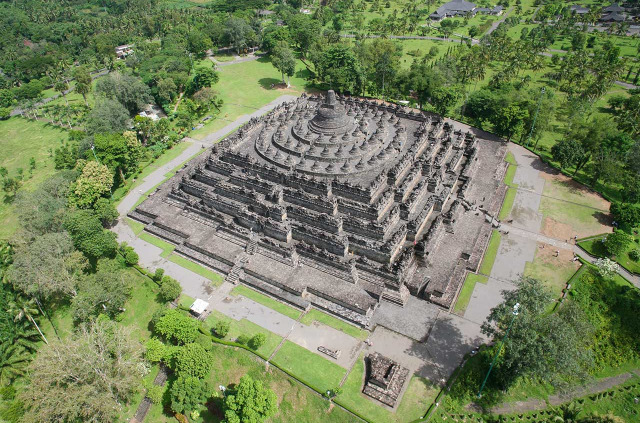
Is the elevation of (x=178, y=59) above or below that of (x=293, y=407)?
above

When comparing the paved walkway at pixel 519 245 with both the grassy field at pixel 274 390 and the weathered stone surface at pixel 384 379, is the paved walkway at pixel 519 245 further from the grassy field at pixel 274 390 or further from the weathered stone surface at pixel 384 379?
the grassy field at pixel 274 390

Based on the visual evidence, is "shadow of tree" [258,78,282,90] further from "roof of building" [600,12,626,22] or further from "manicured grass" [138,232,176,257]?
"roof of building" [600,12,626,22]

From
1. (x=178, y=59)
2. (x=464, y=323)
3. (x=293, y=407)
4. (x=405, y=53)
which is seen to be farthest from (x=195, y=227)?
(x=405, y=53)

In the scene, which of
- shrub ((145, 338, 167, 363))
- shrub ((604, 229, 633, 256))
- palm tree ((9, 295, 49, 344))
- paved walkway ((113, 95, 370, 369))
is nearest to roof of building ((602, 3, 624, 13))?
shrub ((604, 229, 633, 256))

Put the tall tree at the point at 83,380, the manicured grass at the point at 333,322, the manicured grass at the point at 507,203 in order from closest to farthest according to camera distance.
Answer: the tall tree at the point at 83,380, the manicured grass at the point at 333,322, the manicured grass at the point at 507,203

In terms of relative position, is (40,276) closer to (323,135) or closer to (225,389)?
(225,389)

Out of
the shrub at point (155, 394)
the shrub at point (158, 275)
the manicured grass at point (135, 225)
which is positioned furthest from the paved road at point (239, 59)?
the shrub at point (155, 394)

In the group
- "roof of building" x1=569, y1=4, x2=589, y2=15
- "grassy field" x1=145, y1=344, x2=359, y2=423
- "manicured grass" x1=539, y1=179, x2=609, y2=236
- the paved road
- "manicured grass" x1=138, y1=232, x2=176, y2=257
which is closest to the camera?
"grassy field" x1=145, y1=344, x2=359, y2=423
